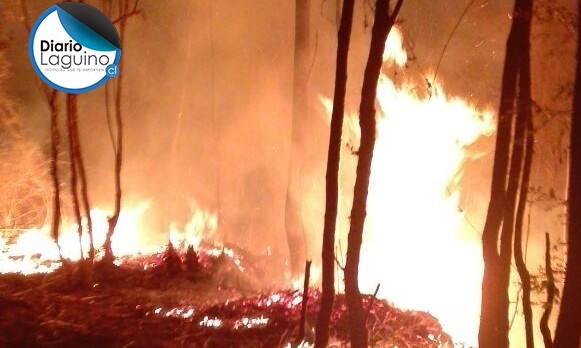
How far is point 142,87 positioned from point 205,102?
2.69m

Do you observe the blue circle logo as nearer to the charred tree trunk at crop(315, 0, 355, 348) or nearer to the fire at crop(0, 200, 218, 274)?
the fire at crop(0, 200, 218, 274)

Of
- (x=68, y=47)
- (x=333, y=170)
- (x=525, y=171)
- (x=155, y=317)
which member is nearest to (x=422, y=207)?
(x=525, y=171)

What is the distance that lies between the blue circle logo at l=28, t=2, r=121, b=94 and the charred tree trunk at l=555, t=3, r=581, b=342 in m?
8.41

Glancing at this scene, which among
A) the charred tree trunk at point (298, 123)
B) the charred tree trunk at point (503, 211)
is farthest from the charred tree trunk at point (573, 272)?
the charred tree trunk at point (298, 123)

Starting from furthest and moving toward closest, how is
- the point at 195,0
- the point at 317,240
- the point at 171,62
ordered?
the point at 171,62
the point at 195,0
the point at 317,240

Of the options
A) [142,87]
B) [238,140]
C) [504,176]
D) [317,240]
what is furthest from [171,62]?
[504,176]

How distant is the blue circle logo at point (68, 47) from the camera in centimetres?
1020

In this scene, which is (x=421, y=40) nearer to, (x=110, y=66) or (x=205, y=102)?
(x=110, y=66)

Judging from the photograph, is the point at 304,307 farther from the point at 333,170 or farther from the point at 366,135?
the point at 366,135

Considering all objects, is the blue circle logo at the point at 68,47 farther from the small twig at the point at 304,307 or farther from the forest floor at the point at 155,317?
the small twig at the point at 304,307

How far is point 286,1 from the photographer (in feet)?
68.7

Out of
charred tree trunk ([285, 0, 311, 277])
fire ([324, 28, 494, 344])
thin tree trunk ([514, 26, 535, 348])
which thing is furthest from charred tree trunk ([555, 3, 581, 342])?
charred tree trunk ([285, 0, 311, 277])

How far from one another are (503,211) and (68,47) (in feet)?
27.0

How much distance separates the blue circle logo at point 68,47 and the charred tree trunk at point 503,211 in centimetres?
753
